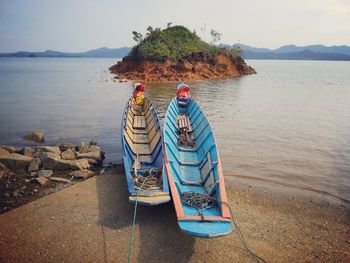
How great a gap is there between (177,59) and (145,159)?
46848 millimetres

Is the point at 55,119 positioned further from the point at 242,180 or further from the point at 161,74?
the point at 161,74

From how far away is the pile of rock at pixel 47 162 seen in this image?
1069 cm

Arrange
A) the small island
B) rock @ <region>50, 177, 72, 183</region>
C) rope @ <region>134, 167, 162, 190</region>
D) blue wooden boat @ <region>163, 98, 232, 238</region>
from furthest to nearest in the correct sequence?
the small island
rock @ <region>50, 177, 72, 183</region>
rope @ <region>134, 167, 162, 190</region>
blue wooden boat @ <region>163, 98, 232, 238</region>

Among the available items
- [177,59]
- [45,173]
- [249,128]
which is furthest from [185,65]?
[45,173]

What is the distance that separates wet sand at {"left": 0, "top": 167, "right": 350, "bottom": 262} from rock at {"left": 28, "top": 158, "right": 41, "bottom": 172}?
2343 millimetres

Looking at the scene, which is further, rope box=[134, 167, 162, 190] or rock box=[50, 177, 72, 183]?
rock box=[50, 177, 72, 183]

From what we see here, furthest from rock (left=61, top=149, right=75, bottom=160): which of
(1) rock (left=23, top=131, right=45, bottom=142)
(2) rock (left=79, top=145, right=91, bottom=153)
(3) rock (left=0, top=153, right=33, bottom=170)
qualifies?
(1) rock (left=23, top=131, right=45, bottom=142)

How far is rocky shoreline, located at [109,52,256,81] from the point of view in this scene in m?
49.0

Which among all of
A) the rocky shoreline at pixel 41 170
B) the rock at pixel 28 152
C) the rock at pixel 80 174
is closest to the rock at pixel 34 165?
the rocky shoreline at pixel 41 170

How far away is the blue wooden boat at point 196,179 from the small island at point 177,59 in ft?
118

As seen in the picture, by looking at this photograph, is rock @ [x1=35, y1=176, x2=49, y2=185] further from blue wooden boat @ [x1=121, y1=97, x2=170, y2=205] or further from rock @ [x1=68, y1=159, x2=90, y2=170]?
blue wooden boat @ [x1=121, y1=97, x2=170, y2=205]

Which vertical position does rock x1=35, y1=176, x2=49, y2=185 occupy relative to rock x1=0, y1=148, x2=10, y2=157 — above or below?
below

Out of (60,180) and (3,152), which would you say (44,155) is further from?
(3,152)

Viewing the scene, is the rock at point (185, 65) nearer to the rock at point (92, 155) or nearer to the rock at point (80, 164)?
the rock at point (92, 155)
